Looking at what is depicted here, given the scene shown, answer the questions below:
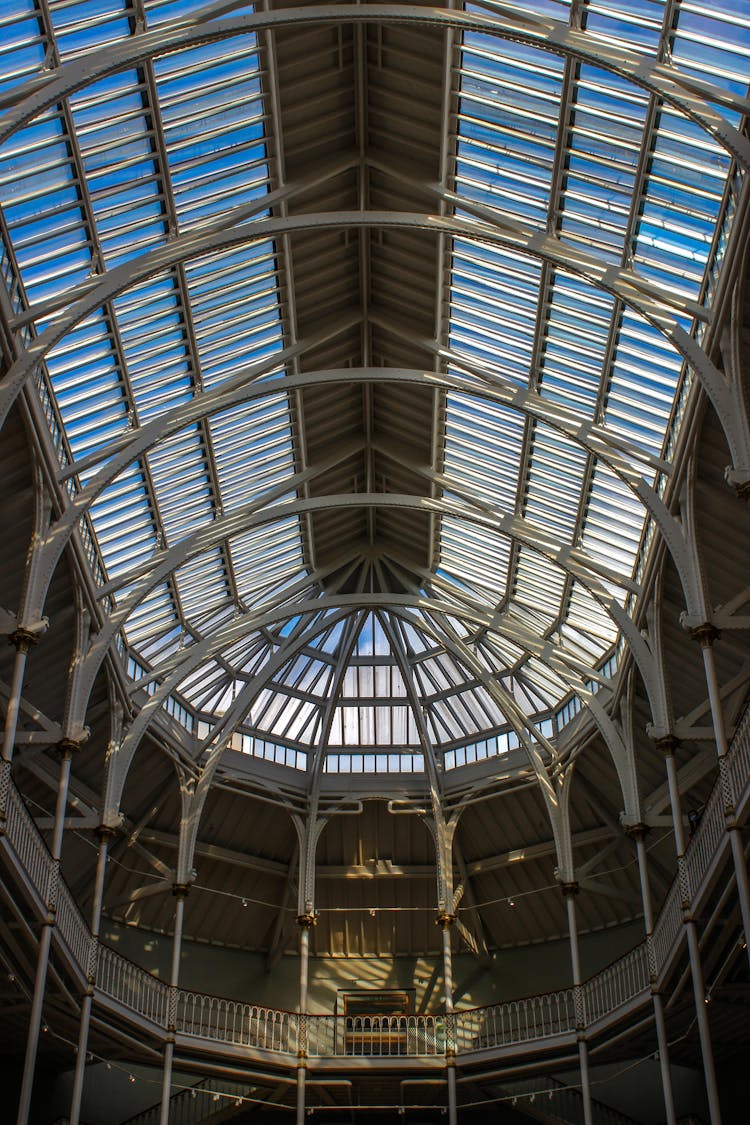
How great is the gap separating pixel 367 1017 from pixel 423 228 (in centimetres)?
2391

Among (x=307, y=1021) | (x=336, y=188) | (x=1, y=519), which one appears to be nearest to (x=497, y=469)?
(x=336, y=188)

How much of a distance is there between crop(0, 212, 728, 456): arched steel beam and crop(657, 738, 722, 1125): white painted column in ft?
28.3

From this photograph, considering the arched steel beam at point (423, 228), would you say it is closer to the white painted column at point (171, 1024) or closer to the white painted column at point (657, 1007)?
the white painted column at point (657, 1007)

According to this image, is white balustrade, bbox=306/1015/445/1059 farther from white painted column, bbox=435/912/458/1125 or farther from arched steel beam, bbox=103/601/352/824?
arched steel beam, bbox=103/601/352/824

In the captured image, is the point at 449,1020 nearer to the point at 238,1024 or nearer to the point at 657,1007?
the point at 238,1024

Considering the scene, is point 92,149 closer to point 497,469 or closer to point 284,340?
point 284,340

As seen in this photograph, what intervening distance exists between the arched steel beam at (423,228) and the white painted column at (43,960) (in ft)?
29.6

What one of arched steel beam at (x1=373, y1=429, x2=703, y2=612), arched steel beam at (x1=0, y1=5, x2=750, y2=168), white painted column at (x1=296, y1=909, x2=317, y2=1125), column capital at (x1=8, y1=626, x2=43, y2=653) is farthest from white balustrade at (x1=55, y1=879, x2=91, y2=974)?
arched steel beam at (x1=0, y1=5, x2=750, y2=168)

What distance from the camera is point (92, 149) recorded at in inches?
874

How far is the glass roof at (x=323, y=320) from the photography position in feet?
70.1

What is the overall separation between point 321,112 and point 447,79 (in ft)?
9.12

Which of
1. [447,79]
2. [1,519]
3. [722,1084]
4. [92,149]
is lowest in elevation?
[722,1084]

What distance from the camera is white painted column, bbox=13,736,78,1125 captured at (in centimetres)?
2234

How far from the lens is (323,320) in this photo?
29.5m
